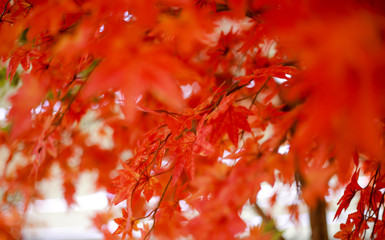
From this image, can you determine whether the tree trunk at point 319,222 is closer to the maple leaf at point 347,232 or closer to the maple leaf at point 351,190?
the maple leaf at point 347,232

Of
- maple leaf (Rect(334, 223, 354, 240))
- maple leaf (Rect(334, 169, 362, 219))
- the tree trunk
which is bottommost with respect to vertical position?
the tree trunk

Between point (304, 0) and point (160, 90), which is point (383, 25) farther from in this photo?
point (160, 90)

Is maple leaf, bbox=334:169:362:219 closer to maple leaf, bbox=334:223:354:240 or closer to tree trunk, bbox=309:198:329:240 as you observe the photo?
maple leaf, bbox=334:223:354:240

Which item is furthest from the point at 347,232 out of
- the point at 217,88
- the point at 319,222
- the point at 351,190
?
the point at 217,88

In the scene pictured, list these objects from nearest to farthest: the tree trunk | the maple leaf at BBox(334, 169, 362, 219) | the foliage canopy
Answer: the foliage canopy → the maple leaf at BBox(334, 169, 362, 219) → the tree trunk

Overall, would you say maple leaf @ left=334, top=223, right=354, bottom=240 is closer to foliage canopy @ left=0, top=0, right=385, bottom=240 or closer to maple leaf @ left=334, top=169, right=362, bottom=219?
foliage canopy @ left=0, top=0, right=385, bottom=240

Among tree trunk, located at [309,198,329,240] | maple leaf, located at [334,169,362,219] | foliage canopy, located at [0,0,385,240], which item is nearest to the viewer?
foliage canopy, located at [0,0,385,240]

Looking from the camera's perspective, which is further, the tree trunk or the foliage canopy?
the tree trunk

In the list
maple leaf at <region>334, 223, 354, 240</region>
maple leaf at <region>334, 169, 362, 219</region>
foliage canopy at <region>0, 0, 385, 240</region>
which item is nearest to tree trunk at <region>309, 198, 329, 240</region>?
foliage canopy at <region>0, 0, 385, 240</region>

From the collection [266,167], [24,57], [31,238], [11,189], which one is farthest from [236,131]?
[31,238]

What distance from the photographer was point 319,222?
3.56 ft

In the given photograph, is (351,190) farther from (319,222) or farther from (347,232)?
(319,222)

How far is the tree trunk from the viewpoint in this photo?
1071 millimetres

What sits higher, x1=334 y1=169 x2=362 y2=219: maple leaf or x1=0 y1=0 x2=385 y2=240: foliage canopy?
x1=0 y1=0 x2=385 y2=240: foliage canopy
